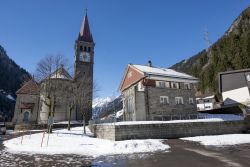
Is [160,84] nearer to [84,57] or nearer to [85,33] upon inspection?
[84,57]

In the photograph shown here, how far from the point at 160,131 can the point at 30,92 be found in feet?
134

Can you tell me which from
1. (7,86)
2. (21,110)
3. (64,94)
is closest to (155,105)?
(64,94)

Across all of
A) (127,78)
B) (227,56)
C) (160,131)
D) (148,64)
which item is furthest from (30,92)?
(227,56)

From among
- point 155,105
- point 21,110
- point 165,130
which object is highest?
point 21,110

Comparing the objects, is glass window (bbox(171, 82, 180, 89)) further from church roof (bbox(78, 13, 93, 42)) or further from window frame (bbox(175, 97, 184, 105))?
church roof (bbox(78, 13, 93, 42))

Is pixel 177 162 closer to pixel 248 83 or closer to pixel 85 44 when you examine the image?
pixel 248 83

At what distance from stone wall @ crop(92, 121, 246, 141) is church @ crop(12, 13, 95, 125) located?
28.5ft

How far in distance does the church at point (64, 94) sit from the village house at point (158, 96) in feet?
27.0

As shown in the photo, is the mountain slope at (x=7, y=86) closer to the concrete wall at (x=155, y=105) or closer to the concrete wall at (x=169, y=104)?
the concrete wall at (x=155, y=105)

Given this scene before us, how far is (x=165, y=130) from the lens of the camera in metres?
23.5

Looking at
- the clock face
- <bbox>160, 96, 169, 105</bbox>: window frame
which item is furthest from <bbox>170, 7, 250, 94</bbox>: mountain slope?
<bbox>160, 96, 169, 105</bbox>: window frame

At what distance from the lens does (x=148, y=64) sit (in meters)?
41.5

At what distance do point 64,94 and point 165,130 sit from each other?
58.7ft

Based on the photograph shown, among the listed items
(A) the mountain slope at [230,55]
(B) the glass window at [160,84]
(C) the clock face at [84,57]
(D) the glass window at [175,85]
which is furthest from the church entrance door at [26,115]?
(A) the mountain slope at [230,55]
